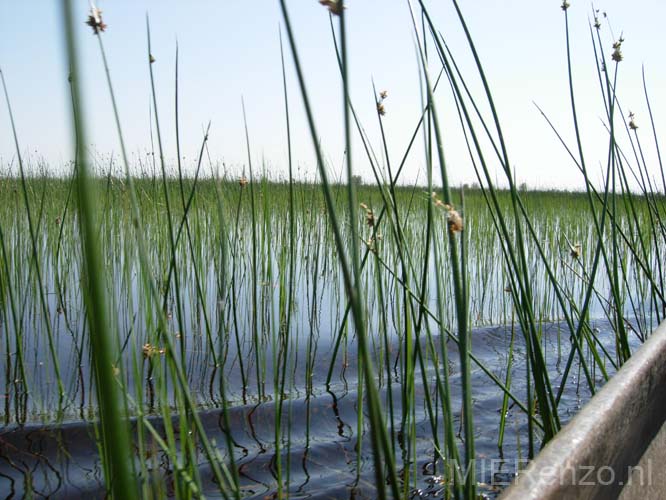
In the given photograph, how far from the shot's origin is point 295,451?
1625 mm

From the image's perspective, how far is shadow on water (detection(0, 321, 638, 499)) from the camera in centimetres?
142

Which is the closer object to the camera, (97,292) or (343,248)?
(97,292)

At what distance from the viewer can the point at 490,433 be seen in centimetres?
178

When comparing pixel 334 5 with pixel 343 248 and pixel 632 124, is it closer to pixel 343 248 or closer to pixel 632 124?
pixel 343 248

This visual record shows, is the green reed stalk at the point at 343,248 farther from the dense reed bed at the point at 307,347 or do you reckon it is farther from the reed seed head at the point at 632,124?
the reed seed head at the point at 632,124

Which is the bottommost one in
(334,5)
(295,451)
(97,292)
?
(295,451)

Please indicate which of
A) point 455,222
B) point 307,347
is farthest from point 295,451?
point 455,222

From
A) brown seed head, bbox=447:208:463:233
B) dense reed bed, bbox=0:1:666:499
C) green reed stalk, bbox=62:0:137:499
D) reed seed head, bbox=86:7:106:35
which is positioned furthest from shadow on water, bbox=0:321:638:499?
green reed stalk, bbox=62:0:137:499

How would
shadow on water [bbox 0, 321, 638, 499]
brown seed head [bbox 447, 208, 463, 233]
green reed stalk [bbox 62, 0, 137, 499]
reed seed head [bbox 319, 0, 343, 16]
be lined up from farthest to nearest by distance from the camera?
shadow on water [bbox 0, 321, 638, 499] → brown seed head [bbox 447, 208, 463, 233] → reed seed head [bbox 319, 0, 343, 16] → green reed stalk [bbox 62, 0, 137, 499]

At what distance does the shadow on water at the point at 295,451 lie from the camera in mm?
1417

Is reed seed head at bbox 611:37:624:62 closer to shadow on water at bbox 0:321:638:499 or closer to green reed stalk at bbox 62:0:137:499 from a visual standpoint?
shadow on water at bbox 0:321:638:499


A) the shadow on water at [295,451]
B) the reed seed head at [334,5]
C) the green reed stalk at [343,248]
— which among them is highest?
the reed seed head at [334,5]

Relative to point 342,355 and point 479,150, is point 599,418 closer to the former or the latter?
point 479,150


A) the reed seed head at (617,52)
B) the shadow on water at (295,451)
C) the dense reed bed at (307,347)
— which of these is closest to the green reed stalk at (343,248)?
the dense reed bed at (307,347)
